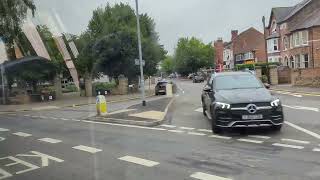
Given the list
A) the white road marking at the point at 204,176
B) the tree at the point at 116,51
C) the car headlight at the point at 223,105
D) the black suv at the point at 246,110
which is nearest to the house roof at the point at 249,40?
the tree at the point at 116,51

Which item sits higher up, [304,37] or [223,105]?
[304,37]

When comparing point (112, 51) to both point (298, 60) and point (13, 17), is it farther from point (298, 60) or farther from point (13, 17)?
point (298, 60)

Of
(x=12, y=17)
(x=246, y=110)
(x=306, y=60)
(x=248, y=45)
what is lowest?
(x=246, y=110)

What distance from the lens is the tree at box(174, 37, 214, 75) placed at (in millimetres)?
105688

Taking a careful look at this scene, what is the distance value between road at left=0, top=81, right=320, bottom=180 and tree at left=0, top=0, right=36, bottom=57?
58.0ft

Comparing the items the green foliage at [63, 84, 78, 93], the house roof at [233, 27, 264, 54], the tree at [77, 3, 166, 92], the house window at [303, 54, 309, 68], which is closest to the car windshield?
the tree at [77, 3, 166, 92]

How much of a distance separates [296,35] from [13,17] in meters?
31.9

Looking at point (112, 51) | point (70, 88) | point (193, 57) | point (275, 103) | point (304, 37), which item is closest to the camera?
point (275, 103)

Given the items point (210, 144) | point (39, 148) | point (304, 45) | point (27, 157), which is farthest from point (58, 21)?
point (304, 45)

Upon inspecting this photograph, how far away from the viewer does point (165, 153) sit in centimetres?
956

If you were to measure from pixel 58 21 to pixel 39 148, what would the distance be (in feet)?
18.2

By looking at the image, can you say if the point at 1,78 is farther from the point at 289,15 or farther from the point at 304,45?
the point at 289,15

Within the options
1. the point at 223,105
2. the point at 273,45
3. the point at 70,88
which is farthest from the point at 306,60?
the point at 223,105

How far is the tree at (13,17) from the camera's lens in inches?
1193
